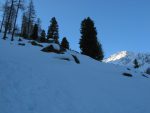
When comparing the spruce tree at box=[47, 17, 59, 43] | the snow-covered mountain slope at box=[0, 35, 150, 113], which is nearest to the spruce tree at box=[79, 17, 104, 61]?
the spruce tree at box=[47, 17, 59, 43]


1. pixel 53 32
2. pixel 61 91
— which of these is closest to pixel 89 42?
pixel 53 32

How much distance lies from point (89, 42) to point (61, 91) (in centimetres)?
3758

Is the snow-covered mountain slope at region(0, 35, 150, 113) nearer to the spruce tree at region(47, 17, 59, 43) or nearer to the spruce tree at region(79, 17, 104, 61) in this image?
the spruce tree at region(79, 17, 104, 61)

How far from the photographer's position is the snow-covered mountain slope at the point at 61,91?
55.2ft

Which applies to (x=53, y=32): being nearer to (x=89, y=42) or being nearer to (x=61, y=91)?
(x=89, y=42)

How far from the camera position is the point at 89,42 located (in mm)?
56750

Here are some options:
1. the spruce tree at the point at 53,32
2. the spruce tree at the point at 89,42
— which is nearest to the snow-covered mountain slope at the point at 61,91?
the spruce tree at the point at 89,42

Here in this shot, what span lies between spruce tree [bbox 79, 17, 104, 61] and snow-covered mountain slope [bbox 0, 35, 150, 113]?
2879 cm

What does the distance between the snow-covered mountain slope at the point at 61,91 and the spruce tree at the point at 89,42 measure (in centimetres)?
2879

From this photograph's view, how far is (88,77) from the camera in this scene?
2588 cm

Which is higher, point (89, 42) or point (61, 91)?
point (89, 42)

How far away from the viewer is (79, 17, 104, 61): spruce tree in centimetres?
5659

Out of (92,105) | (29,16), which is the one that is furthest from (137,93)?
(29,16)

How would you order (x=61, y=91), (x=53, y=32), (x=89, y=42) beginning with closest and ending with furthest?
(x=61, y=91), (x=89, y=42), (x=53, y=32)
